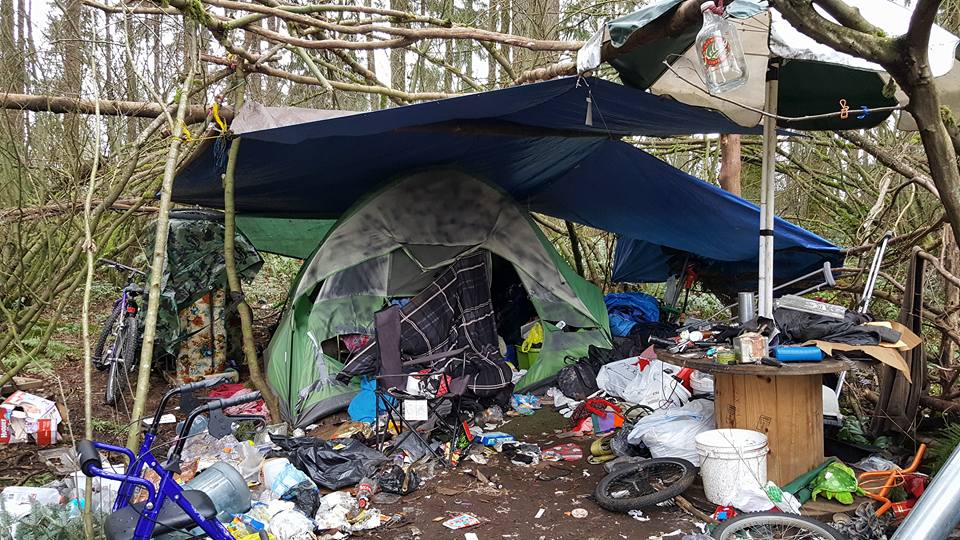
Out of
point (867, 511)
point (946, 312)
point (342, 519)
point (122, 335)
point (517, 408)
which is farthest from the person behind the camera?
point (122, 335)

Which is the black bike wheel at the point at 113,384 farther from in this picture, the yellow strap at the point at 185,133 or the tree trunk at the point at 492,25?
the tree trunk at the point at 492,25

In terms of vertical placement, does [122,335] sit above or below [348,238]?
below

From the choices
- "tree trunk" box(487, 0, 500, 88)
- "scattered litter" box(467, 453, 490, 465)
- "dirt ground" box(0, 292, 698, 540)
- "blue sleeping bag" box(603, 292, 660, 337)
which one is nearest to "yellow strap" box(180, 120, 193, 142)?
"dirt ground" box(0, 292, 698, 540)

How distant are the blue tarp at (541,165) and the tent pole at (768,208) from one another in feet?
2.10

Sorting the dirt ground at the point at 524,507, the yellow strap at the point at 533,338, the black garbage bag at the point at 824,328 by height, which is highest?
the black garbage bag at the point at 824,328

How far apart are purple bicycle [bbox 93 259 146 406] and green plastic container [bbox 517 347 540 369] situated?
3.20m

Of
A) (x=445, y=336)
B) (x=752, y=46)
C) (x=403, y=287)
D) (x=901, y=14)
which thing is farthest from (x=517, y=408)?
(x=901, y=14)

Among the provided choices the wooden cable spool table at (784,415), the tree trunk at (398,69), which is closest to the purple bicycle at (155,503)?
the wooden cable spool table at (784,415)

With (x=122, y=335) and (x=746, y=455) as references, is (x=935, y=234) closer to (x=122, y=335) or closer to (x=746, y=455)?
(x=746, y=455)

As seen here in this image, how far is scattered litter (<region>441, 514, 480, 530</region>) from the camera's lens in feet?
11.1

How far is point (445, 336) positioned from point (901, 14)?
3.51 m

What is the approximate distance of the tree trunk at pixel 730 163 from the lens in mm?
7137

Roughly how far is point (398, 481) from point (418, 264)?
2242 mm

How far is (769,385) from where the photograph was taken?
3.42m
